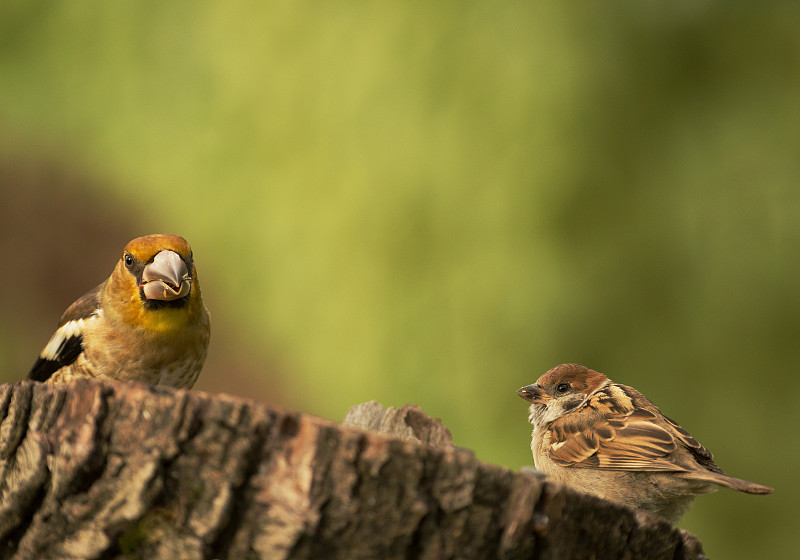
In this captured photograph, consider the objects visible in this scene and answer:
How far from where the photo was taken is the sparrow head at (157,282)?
2811 mm

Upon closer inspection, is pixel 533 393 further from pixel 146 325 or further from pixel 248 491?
pixel 248 491

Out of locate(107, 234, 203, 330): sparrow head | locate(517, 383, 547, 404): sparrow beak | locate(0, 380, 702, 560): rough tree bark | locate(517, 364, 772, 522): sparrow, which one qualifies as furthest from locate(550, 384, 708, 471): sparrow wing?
locate(107, 234, 203, 330): sparrow head

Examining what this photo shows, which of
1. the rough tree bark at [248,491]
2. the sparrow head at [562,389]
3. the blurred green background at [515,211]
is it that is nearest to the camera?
the rough tree bark at [248,491]

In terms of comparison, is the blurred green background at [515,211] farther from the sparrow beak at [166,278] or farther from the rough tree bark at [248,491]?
the rough tree bark at [248,491]

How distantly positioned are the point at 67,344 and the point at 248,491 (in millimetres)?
1758

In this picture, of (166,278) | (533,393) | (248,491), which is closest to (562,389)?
(533,393)

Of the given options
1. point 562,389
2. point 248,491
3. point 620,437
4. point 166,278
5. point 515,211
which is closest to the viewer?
point 248,491

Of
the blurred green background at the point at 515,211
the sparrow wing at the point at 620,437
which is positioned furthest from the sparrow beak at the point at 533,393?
the blurred green background at the point at 515,211

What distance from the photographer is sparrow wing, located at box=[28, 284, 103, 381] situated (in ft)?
9.75

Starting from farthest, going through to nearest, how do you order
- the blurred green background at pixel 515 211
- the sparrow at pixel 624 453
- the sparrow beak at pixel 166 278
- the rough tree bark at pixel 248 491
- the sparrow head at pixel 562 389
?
the blurred green background at pixel 515 211, the sparrow head at pixel 562 389, the sparrow at pixel 624 453, the sparrow beak at pixel 166 278, the rough tree bark at pixel 248 491

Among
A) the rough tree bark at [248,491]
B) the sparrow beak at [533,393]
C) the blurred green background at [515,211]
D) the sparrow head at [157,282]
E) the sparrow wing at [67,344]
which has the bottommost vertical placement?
the rough tree bark at [248,491]

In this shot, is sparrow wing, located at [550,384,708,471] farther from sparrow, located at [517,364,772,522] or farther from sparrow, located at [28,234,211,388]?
sparrow, located at [28,234,211,388]

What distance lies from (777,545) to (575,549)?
4175 millimetres

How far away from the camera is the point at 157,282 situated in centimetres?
282
